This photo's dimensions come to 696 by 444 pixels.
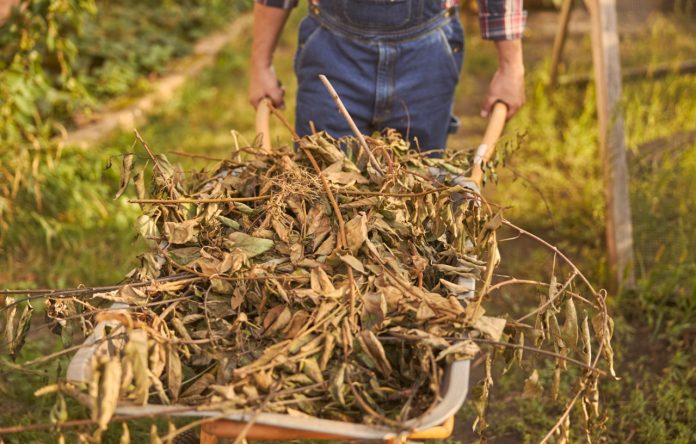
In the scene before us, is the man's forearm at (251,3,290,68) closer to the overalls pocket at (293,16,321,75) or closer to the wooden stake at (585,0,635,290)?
the overalls pocket at (293,16,321,75)

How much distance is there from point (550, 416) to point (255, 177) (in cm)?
124

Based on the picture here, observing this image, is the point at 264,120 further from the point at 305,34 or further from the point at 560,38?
the point at 560,38

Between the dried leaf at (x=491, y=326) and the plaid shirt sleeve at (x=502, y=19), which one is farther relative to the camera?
the plaid shirt sleeve at (x=502, y=19)

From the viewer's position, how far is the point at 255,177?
175 centimetres

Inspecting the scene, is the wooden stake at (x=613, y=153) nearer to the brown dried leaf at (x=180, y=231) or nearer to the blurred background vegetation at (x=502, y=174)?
the blurred background vegetation at (x=502, y=174)

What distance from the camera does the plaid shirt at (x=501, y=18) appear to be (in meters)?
2.29

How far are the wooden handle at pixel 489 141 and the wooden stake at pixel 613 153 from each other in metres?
0.84

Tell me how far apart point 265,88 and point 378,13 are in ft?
1.38

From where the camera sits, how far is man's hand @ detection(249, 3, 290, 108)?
236 cm

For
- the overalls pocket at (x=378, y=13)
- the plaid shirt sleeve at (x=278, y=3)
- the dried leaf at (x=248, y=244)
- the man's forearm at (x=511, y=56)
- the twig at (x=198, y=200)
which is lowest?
the dried leaf at (x=248, y=244)

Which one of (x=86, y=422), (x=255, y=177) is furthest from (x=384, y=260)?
Answer: (x=86, y=422)

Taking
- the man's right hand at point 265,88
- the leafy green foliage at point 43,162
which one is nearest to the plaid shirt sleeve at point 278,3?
the man's right hand at point 265,88

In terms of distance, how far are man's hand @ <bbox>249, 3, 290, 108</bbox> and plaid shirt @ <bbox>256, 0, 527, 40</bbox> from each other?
70 millimetres

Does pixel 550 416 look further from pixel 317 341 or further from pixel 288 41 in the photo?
pixel 288 41
